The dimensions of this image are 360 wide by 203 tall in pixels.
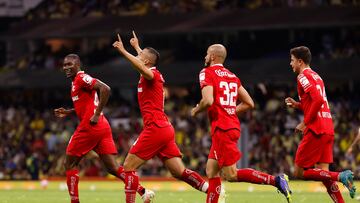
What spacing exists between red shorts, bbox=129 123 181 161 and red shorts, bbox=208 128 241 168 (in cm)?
125

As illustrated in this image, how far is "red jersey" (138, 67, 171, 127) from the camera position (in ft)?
53.2

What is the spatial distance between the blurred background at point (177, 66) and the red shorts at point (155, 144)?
51.0ft

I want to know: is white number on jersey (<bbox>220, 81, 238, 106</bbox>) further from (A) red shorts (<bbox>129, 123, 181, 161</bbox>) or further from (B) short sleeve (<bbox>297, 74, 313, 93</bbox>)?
(A) red shorts (<bbox>129, 123, 181, 161</bbox>)

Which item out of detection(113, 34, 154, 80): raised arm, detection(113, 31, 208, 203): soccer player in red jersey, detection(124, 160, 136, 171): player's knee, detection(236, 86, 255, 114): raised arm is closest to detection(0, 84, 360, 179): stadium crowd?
detection(113, 31, 208, 203): soccer player in red jersey

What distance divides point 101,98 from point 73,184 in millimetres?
1368

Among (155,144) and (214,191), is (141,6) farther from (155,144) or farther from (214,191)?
(214,191)

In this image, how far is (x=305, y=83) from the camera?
15.6 m

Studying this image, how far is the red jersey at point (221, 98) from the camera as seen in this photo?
49.6 ft

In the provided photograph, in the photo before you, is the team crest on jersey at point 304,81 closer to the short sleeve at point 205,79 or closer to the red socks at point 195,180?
the short sleeve at point 205,79

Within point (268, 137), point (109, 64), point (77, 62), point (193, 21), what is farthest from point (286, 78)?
point (77, 62)

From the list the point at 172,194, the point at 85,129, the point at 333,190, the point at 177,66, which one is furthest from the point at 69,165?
the point at 177,66

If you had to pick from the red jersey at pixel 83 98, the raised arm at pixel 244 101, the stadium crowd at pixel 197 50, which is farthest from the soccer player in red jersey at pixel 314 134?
the stadium crowd at pixel 197 50

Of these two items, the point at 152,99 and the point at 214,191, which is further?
the point at 152,99

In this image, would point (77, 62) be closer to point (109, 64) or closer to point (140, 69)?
point (140, 69)
